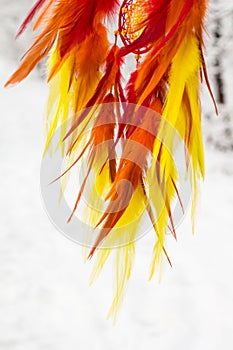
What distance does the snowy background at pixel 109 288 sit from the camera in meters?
1.98

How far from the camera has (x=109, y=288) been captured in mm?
2262

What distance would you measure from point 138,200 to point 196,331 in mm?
1341

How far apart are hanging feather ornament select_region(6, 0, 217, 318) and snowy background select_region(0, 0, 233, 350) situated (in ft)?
1.82

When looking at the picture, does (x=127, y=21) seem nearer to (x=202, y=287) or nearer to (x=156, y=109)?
(x=156, y=109)

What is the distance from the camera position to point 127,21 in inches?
32.4

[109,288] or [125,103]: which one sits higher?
[125,103]

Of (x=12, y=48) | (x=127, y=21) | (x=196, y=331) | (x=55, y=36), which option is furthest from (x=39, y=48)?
(x=12, y=48)

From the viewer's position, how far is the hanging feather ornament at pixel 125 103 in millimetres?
742

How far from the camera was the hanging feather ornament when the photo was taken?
742mm

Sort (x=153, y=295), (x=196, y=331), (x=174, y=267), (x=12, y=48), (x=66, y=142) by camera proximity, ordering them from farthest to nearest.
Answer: (x=12, y=48) → (x=174, y=267) → (x=153, y=295) → (x=196, y=331) → (x=66, y=142)

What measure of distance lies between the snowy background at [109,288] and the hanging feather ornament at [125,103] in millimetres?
554

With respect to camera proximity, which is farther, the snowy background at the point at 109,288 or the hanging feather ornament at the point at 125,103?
the snowy background at the point at 109,288

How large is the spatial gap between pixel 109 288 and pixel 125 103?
5.14ft

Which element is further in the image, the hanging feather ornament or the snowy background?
the snowy background
